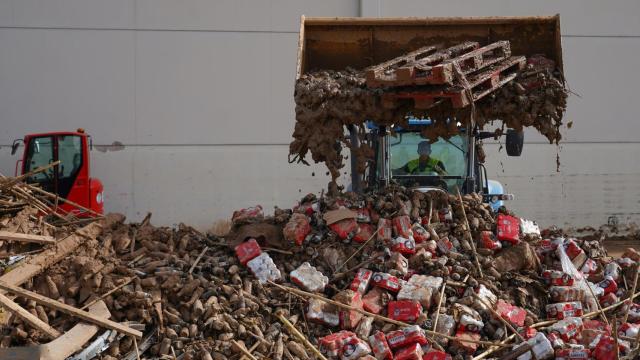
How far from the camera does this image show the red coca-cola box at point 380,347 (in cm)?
651

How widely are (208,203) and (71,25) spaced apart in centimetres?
454

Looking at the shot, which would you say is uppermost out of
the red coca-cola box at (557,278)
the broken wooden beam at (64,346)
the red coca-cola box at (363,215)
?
the red coca-cola box at (363,215)

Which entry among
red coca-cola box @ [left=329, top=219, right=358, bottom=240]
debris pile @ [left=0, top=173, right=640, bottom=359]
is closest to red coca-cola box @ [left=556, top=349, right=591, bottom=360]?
debris pile @ [left=0, top=173, right=640, bottom=359]

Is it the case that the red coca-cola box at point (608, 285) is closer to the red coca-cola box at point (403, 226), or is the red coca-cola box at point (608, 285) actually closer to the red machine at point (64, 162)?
the red coca-cola box at point (403, 226)

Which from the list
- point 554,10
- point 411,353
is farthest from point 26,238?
point 554,10

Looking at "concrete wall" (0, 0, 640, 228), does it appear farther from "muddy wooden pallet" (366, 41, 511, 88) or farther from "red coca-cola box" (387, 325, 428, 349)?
"red coca-cola box" (387, 325, 428, 349)

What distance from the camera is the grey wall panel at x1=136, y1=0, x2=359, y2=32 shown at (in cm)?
1672

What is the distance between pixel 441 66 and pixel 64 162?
7577 millimetres

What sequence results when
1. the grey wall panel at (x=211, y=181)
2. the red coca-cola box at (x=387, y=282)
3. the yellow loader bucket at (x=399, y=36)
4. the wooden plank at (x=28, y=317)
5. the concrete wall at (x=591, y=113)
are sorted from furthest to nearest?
1. the concrete wall at (x=591, y=113)
2. the grey wall panel at (x=211, y=181)
3. the yellow loader bucket at (x=399, y=36)
4. the red coca-cola box at (x=387, y=282)
5. the wooden plank at (x=28, y=317)

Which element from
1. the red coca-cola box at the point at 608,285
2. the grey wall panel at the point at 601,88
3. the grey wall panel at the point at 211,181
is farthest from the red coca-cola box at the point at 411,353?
the grey wall panel at the point at 601,88

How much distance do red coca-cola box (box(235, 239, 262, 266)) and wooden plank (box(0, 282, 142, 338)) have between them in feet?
4.50

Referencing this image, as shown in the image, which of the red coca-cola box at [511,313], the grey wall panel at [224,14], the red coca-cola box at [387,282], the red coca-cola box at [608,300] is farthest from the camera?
the grey wall panel at [224,14]

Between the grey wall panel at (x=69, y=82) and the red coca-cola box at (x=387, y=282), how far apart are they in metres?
10.4

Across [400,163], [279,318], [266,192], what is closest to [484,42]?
[400,163]
